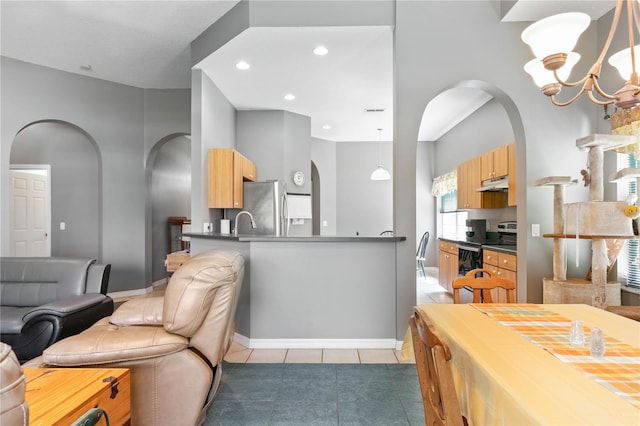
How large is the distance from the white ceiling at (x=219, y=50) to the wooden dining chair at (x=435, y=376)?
9.87 ft

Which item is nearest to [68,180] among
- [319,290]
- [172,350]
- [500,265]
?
[319,290]

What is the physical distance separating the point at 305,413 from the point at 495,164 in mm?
3961

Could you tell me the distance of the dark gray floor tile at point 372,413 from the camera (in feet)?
6.66

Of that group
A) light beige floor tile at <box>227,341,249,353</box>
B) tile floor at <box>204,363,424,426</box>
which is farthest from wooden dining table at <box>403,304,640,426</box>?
light beige floor tile at <box>227,341,249,353</box>

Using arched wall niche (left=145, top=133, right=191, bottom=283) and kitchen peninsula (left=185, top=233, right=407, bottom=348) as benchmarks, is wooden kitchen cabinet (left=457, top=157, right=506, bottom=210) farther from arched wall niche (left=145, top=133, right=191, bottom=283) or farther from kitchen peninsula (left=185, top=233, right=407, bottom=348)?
arched wall niche (left=145, top=133, right=191, bottom=283)

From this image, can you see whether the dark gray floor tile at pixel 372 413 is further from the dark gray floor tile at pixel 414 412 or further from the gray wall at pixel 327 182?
the gray wall at pixel 327 182

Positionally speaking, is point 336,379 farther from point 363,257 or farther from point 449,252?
point 449,252

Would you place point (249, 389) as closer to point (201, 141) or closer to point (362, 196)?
point (201, 141)

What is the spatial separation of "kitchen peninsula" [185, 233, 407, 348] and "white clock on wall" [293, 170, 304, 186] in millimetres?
2928

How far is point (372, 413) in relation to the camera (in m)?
2.13

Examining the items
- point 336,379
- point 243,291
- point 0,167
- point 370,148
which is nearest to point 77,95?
point 0,167

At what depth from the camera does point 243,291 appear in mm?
3232

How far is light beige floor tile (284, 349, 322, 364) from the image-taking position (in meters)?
2.89

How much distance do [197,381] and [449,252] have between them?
15.5 feet
